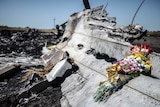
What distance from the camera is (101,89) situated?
4.01 m

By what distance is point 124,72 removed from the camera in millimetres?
4199

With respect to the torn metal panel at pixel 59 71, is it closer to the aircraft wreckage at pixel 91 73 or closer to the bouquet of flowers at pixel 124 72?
the aircraft wreckage at pixel 91 73

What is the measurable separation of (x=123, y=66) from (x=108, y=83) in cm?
61

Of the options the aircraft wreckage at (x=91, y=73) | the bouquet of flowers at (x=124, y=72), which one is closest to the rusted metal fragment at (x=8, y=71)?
the aircraft wreckage at (x=91, y=73)

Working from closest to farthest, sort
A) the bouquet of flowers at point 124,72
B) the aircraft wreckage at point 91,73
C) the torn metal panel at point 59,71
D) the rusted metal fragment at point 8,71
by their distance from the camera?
the aircraft wreckage at point 91,73 → the bouquet of flowers at point 124,72 → the torn metal panel at point 59,71 → the rusted metal fragment at point 8,71

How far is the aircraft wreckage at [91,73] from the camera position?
3.71 m

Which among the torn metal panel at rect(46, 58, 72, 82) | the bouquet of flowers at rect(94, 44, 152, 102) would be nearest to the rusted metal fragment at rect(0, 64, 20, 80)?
the torn metal panel at rect(46, 58, 72, 82)

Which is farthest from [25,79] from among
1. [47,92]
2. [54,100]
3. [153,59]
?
[153,59]

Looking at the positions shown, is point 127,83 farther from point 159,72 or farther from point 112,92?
point 159,72

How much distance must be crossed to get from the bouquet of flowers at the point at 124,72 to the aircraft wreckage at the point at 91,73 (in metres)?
0.12

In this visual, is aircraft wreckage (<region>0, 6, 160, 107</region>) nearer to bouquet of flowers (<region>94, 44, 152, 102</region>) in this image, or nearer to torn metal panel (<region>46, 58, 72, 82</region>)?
torn metal panel (<region>46, 58, 72, 82</region>)

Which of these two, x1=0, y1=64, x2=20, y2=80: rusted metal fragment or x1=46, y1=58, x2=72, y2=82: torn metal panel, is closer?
x1=46, y1=58, x2=72, y2=82: torn metal panel

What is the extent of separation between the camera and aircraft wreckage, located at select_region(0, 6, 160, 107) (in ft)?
12.2

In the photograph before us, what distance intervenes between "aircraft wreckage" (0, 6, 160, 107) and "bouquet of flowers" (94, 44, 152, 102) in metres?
0.12
